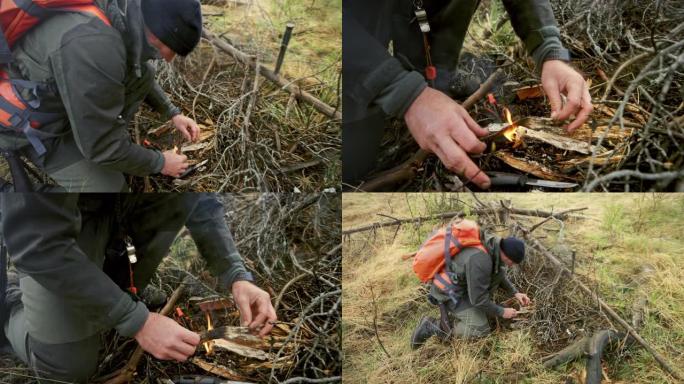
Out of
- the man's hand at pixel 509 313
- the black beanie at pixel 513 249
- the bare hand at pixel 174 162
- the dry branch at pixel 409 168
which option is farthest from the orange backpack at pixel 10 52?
the man's hand at pixel 509 313

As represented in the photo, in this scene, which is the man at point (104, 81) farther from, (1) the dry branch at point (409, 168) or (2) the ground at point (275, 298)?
(1) the dry branch at point (409, 168)

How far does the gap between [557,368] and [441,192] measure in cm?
82

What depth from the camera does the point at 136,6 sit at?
7.43 feet

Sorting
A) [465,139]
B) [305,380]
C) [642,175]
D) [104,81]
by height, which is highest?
[104,81]

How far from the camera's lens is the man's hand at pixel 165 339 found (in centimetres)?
256

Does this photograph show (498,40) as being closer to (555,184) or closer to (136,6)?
(555,184)

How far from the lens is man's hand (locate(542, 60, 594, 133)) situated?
2334 millimetres

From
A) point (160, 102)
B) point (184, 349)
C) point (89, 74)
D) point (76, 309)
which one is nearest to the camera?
point (89, 74)

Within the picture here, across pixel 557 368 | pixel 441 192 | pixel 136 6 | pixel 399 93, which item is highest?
pixel 136 6

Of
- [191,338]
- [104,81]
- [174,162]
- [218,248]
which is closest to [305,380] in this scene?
[191,338]

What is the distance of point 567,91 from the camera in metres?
2.34

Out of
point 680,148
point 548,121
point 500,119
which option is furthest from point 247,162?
point 680,148

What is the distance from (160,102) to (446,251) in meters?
1.24

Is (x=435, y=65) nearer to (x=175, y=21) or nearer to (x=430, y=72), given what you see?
(x=430, y=72)
